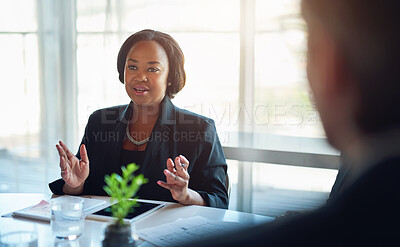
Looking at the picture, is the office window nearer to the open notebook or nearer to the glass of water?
the open notebook

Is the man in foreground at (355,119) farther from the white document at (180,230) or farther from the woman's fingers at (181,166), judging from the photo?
the woman's fingers at (181,166)

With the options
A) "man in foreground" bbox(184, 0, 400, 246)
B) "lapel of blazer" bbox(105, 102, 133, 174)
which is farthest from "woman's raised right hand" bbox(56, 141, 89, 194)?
"man in foreground" bbox(184, 0, 400, 246)

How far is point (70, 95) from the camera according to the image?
3391 mm

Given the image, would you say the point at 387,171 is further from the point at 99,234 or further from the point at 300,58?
the point at 99,234

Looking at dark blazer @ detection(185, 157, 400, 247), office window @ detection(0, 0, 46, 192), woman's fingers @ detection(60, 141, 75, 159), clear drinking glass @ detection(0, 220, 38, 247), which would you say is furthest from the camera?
office window @ detection(0, 0, 46, 192)

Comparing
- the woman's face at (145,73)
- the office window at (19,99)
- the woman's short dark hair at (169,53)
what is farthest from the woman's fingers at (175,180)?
the office window at (19,99)

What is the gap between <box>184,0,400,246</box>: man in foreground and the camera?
0.98 ft

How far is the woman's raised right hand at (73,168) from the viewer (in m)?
1.73

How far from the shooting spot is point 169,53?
2.22m

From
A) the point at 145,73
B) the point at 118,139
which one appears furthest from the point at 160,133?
the point at 145,73

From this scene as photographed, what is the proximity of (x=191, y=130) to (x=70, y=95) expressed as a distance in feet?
5.48

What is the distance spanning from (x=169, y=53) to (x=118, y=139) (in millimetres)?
539

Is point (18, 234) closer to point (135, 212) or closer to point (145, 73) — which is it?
point (135, 212)

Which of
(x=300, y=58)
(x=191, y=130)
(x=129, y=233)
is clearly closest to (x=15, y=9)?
(x=191, y=130)
